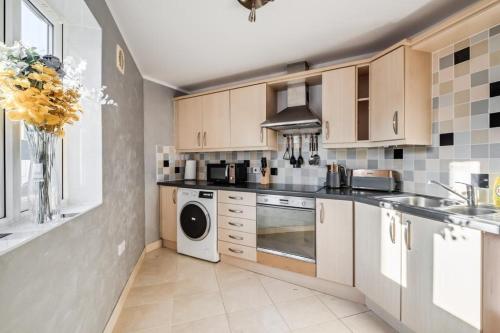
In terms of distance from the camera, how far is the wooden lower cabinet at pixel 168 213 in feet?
9.59

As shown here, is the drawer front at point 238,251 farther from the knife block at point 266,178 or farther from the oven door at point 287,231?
the knife block at point 266,178

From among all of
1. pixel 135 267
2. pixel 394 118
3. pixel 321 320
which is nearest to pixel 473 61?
pixel 394 118

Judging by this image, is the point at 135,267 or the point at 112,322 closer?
the point at 112,322

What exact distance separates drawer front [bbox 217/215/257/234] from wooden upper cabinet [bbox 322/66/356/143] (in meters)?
1.16

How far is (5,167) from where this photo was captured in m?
0.86

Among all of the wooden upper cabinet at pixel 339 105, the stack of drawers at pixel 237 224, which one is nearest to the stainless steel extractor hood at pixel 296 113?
the wooden upper cabinet at pixel 339 105

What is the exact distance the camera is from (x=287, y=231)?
7.15ft

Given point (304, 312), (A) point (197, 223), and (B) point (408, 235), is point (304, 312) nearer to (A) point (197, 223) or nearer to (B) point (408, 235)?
(B) point (408, 235)

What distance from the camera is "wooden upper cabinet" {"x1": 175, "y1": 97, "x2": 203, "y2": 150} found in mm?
3059

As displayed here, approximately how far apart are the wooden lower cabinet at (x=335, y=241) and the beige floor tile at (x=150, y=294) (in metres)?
1.37

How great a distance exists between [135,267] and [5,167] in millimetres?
1793

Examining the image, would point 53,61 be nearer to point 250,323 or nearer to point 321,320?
point 250,323

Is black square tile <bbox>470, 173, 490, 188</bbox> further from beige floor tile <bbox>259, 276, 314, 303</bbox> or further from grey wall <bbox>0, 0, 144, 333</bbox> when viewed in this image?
grey wall <bbox>0, 0, 144, 333</bbox>

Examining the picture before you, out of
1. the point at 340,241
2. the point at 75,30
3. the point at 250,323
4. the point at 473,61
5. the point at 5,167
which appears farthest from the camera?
the point at 340,241
